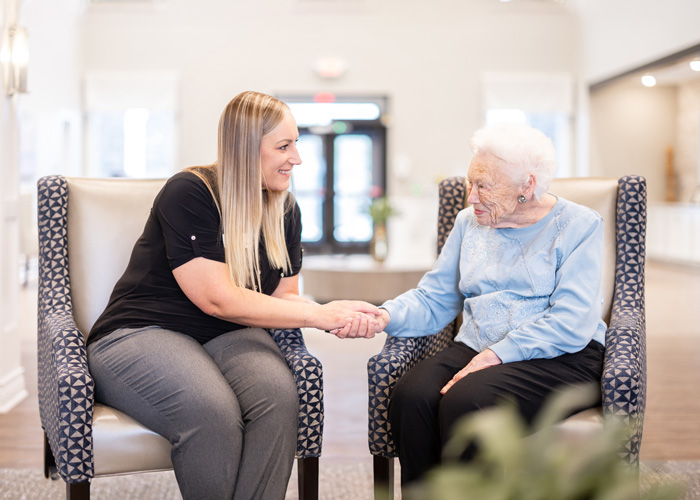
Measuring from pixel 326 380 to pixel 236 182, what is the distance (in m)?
2.29

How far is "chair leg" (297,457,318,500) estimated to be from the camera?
1.94 m

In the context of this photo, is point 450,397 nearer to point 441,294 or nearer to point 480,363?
point 480,363

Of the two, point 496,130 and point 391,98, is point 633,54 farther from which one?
point 496,130

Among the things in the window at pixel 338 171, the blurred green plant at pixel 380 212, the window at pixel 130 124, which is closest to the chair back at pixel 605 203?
the blurred green plant at pixel 380 212

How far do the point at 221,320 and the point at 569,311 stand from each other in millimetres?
926


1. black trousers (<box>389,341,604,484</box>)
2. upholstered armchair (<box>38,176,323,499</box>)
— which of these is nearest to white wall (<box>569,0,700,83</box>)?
black trousers (<box>389,341,604,484</box>)

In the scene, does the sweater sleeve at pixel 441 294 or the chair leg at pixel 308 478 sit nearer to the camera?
the chair leg at pixel 308 478

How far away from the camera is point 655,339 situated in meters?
5.16

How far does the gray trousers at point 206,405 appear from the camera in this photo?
1.70 meters

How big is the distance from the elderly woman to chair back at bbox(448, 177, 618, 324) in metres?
0.29

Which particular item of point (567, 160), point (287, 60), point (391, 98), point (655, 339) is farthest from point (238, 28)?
point (655, 339)

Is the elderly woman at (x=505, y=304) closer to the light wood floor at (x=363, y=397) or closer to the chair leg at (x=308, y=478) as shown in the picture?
the chair leg at (x=308, y=478)

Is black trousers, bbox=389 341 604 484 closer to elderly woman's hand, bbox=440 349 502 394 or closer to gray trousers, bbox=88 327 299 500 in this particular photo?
elderly woman's hand, bbox=440 349 502 394

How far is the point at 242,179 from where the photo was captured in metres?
1.94
